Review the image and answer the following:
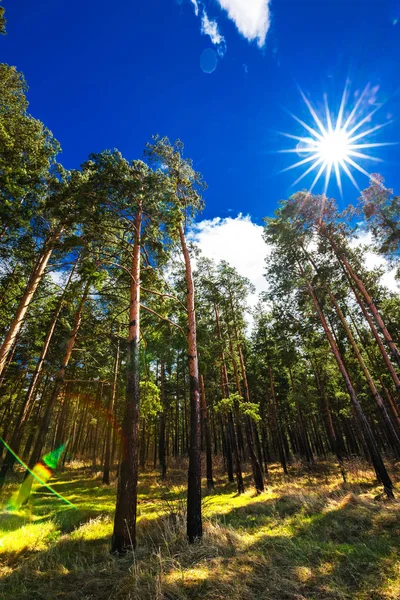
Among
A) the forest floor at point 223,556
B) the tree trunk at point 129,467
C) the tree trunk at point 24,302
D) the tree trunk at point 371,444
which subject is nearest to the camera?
the forest floor at point 223,556

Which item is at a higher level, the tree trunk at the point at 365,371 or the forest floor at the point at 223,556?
the tree trunk at the point at 365,371

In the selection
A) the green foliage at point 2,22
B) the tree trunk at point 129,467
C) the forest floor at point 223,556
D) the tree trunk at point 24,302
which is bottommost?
the forest floor at point 223,556

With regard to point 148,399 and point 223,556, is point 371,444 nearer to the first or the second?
point 223,556

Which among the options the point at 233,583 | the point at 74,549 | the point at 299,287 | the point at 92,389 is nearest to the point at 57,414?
the point at 92,389

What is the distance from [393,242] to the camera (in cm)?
1394

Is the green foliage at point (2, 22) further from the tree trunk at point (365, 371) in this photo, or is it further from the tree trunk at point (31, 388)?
the tree trunk at point (365, 371)

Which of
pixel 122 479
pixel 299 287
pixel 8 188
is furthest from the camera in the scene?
pixel 299 287

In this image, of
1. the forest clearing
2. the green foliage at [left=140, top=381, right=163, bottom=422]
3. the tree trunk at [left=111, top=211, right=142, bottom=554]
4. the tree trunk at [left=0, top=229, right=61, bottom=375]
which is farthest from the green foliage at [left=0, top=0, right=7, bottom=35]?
the green foliage at [left=140, top=381, right=163, bottom=422]

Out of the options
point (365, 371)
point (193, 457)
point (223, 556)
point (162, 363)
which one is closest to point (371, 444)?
point (365, 371)

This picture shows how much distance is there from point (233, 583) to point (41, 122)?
17.2 m

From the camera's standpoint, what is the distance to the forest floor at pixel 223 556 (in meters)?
4.13

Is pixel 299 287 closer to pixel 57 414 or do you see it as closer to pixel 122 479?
pixel 122 479

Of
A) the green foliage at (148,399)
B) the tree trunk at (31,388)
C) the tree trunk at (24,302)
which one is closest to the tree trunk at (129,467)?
the tree trunk at (24,302)

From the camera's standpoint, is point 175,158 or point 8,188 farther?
point 175,158
